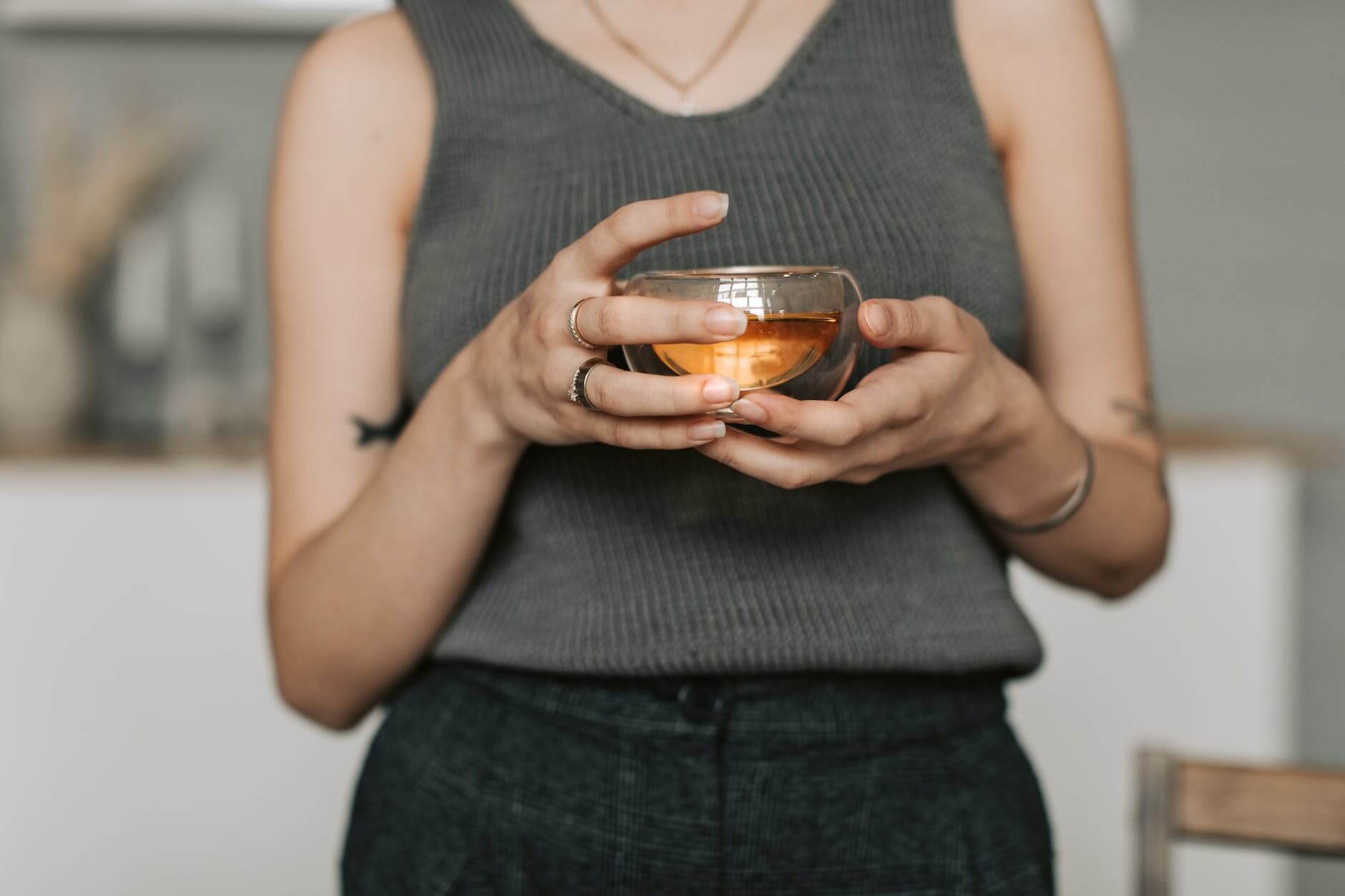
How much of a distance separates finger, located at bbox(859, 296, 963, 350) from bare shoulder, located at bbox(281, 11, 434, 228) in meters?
0.45

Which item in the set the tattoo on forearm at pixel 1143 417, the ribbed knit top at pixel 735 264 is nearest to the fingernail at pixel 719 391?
the ribbed knit top at pixel 735 264

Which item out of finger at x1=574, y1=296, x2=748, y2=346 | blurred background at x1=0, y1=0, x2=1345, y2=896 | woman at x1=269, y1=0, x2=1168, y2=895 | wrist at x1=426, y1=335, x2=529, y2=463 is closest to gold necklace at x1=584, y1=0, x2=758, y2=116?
woman at x1=269, y1=0, x2=1168, y2=895

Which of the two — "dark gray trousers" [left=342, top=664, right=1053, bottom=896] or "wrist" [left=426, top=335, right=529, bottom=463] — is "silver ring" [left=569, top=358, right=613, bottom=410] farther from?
"dark gray trousers" [left=342, top=664, right=1053, bottom=896]

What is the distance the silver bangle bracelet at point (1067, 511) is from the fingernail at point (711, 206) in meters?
0.37

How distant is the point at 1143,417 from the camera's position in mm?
934

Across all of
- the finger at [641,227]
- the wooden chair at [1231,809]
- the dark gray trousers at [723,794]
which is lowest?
the wooden chair at [1231,809]

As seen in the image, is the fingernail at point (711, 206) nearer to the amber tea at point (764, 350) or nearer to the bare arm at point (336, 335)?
the amber tea at point (764, 350)

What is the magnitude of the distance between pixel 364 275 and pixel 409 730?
33cm

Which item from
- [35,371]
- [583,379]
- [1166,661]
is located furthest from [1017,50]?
[35,371]

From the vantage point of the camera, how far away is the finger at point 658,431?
0.58 m

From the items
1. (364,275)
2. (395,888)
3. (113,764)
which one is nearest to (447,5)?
(364,275)

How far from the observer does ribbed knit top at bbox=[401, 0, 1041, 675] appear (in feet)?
2.62

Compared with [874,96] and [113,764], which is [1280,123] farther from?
[113,764]

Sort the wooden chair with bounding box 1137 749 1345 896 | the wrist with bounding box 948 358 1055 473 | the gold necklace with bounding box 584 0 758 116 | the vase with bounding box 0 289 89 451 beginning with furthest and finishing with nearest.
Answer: the vase with bounding box 0 289 89 451 → the wooden chair with bounding box 1137 749 1345 896 → the gold necklace with bounding box 584 0 758 116 → the wrist with bounding box 948 358 1055 473
